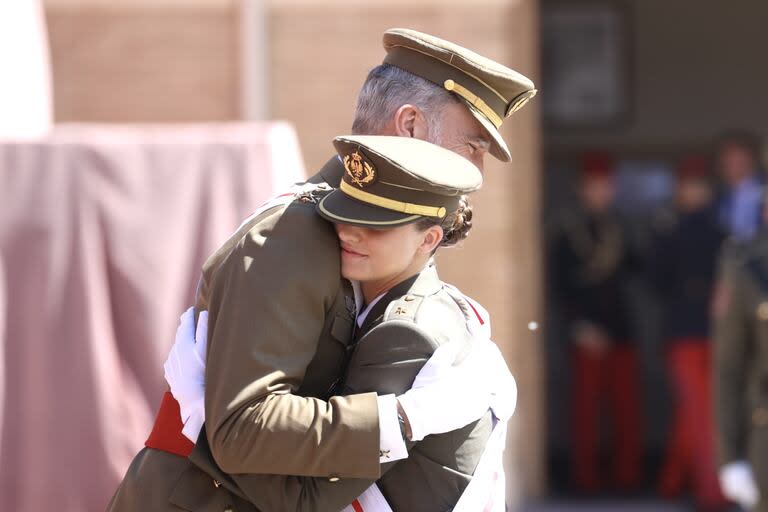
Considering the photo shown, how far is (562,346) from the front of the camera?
8.00m

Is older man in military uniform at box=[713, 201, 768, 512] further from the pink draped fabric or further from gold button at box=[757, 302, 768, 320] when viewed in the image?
the pink draped fabric

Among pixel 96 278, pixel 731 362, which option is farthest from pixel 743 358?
pixel 96 278

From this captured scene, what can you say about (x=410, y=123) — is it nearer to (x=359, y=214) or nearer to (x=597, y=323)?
(x=359, y=214)

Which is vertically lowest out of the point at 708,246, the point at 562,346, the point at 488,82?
the point at 562,346

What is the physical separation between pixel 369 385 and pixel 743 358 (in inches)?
98.8

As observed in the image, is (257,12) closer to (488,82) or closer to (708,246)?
(708,246)

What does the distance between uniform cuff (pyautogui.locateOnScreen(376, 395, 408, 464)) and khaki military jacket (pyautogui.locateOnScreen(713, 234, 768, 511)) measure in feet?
7.52

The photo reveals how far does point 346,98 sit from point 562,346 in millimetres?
2964

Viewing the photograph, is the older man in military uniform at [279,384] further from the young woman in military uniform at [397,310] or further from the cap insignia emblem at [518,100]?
the cap insignia emblem at [518,100]

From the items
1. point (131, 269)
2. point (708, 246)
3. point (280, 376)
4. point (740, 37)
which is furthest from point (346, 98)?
point (280, 376)

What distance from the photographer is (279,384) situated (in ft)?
6.21

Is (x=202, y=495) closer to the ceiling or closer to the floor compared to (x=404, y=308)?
closer to the floor

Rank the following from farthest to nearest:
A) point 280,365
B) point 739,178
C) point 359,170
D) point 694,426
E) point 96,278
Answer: point 739,178, point 694,426, point 96,278, point 359,170, point 280,365

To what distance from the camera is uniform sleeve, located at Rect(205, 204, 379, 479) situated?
6.13 ft
